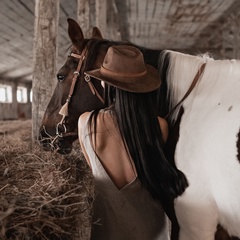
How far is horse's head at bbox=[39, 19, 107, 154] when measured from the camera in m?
2.18

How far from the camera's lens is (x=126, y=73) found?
1804 millimetres

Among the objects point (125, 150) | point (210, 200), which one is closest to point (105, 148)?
point (125, 150)

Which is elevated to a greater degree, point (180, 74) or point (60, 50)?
→ point (180, 74)

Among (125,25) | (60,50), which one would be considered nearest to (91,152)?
(125,25)

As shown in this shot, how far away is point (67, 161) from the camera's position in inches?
86.6

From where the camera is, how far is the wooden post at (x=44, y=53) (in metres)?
2.86

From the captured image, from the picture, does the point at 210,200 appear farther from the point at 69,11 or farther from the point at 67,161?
the point at 69,11

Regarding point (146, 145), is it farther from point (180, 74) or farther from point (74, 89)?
point (74, 89)

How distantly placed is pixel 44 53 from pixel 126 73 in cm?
130

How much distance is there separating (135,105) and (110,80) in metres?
0.19

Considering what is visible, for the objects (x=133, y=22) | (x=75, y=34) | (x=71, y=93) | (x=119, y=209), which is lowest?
(x=133, y=22)

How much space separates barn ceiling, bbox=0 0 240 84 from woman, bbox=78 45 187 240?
5504 mm

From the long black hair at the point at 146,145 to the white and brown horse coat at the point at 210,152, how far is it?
0.23 feet

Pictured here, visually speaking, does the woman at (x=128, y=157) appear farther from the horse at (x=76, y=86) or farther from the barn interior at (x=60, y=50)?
the horse at (x=76, y=86)
